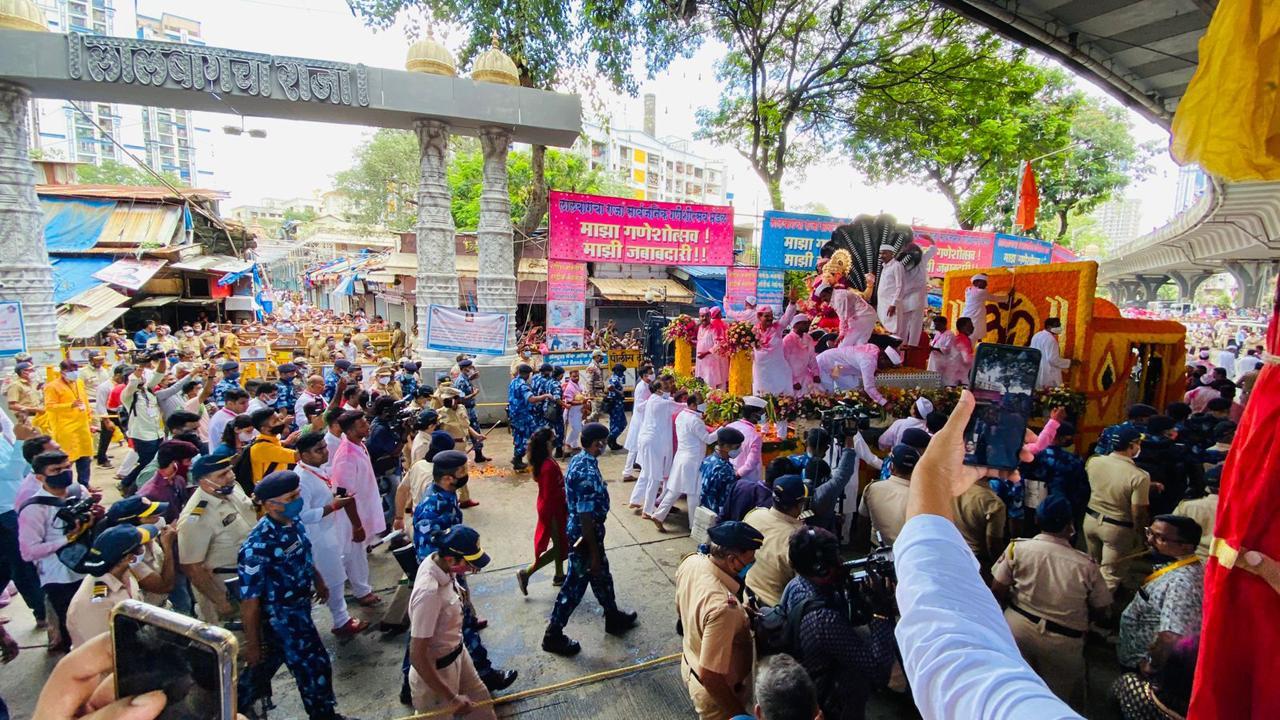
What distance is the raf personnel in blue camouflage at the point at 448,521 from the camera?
374 cm

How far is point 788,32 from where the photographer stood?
49.1 feet

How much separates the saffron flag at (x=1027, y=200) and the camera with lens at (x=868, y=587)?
54.3 feet

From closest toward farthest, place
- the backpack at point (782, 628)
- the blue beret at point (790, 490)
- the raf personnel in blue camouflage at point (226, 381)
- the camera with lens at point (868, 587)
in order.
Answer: the backpack at point (782, 628)
the camera with lens at point (868, 587)
the blue beret at point (790, 490)
the raf personnel in blue camouflage at point (226, 381)

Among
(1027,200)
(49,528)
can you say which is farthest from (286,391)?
(1027,200)

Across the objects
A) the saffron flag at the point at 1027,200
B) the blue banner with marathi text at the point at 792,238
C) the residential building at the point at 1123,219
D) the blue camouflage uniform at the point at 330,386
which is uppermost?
the residential building at the point at 1123,219

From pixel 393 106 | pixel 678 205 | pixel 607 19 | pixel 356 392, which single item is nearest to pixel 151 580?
pixel 356 392

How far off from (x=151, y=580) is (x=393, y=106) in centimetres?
821

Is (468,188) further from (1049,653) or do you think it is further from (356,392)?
(1049,653)

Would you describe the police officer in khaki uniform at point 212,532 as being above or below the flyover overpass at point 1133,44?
below

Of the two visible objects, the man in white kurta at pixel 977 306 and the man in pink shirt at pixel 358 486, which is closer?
the man in pink shirt at pixel 358 486

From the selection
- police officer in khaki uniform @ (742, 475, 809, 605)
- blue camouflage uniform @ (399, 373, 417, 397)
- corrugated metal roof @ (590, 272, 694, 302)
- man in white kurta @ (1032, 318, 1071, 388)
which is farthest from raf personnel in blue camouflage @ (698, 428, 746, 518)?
corrugated metal roof @ (590, 272, 694, 302)

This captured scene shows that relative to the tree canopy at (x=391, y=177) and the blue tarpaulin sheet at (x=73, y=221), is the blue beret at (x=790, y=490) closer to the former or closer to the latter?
the blue tarpaulin sheet at (x=73, y=221)

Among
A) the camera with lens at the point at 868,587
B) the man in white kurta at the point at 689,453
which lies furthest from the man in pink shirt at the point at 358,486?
the camera with lens at the point at 868,587

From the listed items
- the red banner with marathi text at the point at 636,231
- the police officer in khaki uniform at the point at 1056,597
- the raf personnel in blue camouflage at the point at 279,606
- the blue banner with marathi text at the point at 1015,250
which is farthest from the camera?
the blue banner with marathi text at the point at 1015,250
